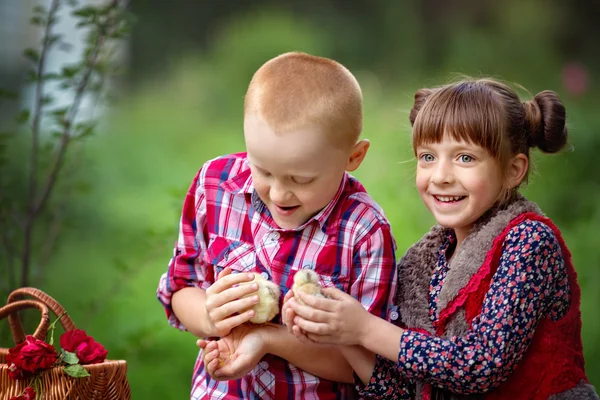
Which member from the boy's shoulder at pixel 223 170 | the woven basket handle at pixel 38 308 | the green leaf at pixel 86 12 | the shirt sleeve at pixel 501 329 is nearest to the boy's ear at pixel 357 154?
the boy's shoulder at pixel 223 170

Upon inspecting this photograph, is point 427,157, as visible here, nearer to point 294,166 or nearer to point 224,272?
point 294,166

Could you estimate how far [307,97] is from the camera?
161 cm

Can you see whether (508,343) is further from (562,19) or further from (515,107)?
(562,19)

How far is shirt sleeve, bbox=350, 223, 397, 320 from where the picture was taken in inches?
68.1

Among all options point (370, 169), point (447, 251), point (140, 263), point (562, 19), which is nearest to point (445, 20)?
point (562, 19)

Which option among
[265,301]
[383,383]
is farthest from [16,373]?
[383,383]

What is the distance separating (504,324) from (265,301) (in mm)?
493

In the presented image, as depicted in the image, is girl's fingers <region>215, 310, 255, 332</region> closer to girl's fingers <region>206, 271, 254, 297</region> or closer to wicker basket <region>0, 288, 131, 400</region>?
girl's fingers <region>206, 271, 254, 297</region>

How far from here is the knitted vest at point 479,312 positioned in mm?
1621

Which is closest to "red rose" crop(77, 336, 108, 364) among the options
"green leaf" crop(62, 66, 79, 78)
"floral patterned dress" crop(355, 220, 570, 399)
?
"floral patterned dress" crop(355, 220, 570, 399)

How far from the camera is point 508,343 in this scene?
5.15 feet

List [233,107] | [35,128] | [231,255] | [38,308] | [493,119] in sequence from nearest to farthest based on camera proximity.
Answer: [493,119] < [231,255] < [38,308] < [35,128] < [233,107]

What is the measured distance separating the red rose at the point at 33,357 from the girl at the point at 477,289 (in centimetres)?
56

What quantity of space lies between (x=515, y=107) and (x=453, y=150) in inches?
6.9
